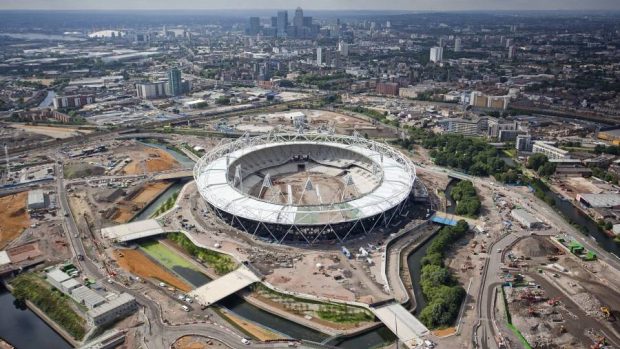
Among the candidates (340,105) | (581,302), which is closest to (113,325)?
(581,302)

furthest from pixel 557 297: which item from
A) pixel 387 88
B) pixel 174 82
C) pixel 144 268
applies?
pixel 174 82

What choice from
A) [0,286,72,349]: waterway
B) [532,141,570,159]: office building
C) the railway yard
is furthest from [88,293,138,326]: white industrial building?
[532,141,570,159]: office building

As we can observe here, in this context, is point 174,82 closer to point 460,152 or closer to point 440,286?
point 460,152

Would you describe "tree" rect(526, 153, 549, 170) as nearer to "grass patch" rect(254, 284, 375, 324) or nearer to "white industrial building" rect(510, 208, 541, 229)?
"white industrial building" rect(510, 208, 541, 229)

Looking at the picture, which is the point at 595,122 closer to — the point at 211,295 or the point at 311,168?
the point at 311,168

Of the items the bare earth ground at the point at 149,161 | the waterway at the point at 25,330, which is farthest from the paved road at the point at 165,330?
the bare earth ground at the point at 149,161

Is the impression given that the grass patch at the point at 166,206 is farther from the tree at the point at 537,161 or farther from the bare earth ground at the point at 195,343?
the tree at the point at 537,161
